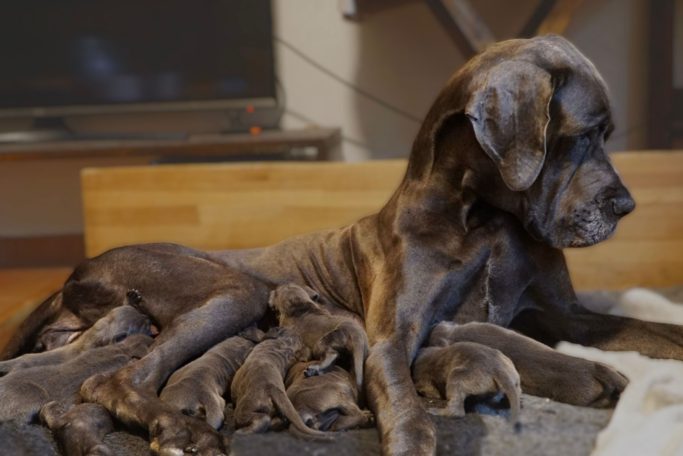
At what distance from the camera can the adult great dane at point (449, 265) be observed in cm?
155

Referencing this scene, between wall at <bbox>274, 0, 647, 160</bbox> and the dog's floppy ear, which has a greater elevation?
the dog's floppy ear

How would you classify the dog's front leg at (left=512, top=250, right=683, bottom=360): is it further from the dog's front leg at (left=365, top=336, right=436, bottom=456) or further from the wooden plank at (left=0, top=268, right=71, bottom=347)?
the wooden plank at (left=0, top=268, right=71, bottom=347)

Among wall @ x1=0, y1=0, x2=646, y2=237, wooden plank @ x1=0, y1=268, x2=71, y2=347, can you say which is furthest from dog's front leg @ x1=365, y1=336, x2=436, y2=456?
wall @ x1=0, y1=0, x2=646, y2=237

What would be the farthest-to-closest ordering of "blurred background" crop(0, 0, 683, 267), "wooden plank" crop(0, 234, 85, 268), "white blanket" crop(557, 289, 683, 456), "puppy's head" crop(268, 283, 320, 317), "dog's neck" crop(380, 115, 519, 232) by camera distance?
"wooden plank" crop(0, 234, 85, 268) < "blurred background" crop(0, 0, 683, 267) < "puppy's head" crop(268, 283, 320, 317) < "dog's neck" crop(380, 115, 519, 232) < "white blanket" crop(557, 289, 683, 456)

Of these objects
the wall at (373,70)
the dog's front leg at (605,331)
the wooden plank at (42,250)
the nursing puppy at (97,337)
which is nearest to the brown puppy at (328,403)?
the nursing puppy at (97,337)

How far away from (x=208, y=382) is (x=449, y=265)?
0.53 metres

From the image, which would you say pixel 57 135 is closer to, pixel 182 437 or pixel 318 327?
pixel 318 327

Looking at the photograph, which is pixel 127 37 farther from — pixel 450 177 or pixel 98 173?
pixel 450 177

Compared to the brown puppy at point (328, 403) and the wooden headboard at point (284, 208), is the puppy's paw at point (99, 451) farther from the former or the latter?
the wooden headboard at point (284, 208)

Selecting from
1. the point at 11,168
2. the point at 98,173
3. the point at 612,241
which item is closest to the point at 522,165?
the point at 612,241

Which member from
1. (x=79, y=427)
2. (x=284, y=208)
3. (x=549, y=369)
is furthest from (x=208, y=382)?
(x=284, y=208)

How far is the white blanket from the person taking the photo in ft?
4.40

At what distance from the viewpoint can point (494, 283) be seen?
1.81 meters

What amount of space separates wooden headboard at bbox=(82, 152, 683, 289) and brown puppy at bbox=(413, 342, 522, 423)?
1.18 metres
